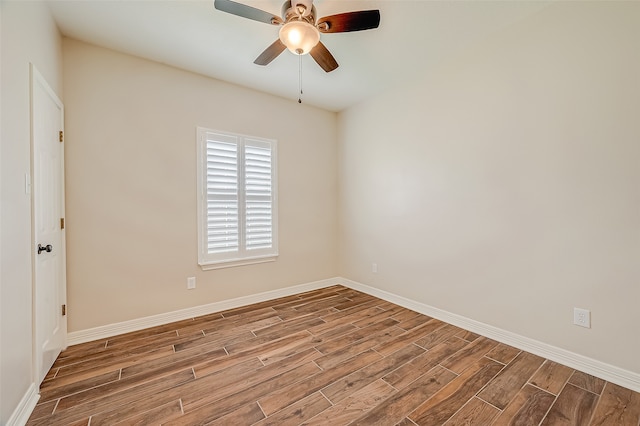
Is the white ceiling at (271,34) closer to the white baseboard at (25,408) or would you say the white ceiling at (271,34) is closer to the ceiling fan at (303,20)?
the ceiling fan at (303,20)

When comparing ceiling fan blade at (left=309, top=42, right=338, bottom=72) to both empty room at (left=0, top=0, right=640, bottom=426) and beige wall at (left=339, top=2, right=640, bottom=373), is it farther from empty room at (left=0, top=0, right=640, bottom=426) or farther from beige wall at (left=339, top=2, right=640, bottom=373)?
beige wall at (left=339, top=2, right=640, bottom=373)

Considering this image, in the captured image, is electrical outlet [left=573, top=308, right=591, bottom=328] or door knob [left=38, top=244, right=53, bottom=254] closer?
door knob [left=38, top=244, right=53, bottom=254]

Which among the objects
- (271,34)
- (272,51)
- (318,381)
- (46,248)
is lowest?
(318,381)

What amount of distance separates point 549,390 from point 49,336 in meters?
3.62

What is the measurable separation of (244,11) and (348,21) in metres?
0.70

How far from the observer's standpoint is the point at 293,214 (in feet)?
12.8

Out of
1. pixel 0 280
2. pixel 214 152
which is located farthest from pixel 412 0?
pixel 0 280

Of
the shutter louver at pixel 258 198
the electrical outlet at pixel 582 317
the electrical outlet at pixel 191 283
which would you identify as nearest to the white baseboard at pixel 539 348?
the electrical outlet at pixel 582 317

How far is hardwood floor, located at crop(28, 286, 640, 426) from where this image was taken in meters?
1.60

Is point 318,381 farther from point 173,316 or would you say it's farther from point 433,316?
point 173,316

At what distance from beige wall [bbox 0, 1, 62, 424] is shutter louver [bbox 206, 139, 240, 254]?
1.56 metres

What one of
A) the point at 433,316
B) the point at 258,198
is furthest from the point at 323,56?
the point at 433,316

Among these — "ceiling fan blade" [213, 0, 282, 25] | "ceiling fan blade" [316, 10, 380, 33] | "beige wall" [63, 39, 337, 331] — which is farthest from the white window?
"ceiling fan blade" [316, 10, 380, 33]

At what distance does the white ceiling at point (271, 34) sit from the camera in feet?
6.98
